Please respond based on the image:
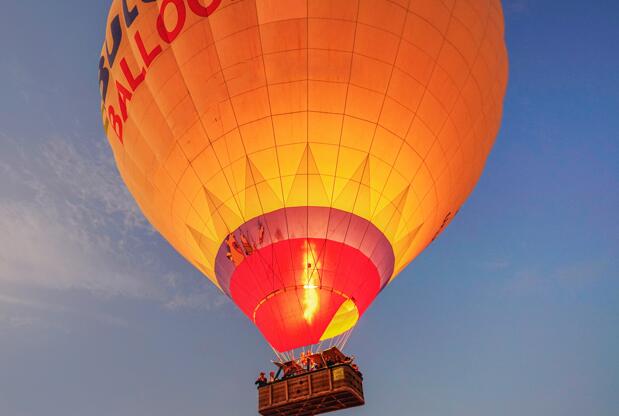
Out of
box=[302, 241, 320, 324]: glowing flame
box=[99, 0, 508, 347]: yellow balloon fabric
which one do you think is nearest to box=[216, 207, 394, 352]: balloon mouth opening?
box=[302, 241, 320, 324]: glowing flame

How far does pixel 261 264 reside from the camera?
10531mm

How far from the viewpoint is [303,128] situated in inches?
398

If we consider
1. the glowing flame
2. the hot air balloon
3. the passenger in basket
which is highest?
the hot air balloon

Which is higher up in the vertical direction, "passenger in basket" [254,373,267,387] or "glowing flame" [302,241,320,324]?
"glowing flame" [302,241,320,324]

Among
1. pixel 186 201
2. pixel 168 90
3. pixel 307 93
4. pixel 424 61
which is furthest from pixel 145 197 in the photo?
pixel 424 61

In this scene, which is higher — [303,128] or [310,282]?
[303,128]

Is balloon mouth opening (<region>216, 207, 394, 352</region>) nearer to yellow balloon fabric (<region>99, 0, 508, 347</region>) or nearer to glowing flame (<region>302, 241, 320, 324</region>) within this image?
glowing flame (<region>302, 241, 320, 324</region>)

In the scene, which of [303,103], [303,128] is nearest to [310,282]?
[303,128]

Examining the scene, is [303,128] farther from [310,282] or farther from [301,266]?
[310,282]

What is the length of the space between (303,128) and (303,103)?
0.44m

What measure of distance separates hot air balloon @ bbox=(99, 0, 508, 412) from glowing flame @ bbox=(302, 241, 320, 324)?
0.02 m

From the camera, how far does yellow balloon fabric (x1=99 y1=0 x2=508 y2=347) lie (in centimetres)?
983

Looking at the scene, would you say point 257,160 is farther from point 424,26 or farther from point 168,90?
point 424,26

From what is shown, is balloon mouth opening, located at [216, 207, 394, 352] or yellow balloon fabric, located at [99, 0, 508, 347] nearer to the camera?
yellow balloon fabric, located at [99, 0, 508, 347]
